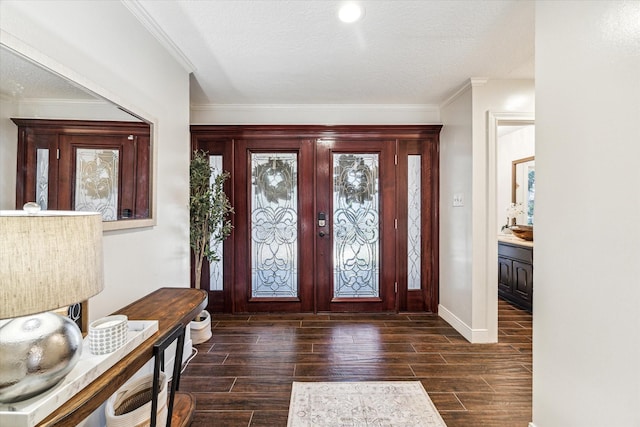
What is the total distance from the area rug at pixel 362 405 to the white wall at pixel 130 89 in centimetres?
129

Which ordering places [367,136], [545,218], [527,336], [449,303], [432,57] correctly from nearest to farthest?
[545,218]
[432,57]
[527,336]
[449,303]
[367,136]

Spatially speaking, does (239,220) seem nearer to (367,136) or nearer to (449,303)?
(367,136)

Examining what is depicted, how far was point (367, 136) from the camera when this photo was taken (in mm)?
3645

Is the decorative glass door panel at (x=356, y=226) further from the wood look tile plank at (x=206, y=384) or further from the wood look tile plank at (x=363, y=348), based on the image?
the wood look tile plank at (x=206, y=384)

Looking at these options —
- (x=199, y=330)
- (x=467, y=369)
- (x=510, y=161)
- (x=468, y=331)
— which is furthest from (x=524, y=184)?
(x=199, y=330)

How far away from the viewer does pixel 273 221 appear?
371cm

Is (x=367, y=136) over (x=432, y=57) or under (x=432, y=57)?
under

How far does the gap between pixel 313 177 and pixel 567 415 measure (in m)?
2.93

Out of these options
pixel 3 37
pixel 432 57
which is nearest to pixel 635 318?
pixel 432 57

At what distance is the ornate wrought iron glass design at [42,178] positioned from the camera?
1199mm

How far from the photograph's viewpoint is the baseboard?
2895 mm

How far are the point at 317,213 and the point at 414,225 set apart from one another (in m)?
1.21

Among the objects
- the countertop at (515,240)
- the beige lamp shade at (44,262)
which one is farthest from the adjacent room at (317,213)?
the countertop at (515,240)

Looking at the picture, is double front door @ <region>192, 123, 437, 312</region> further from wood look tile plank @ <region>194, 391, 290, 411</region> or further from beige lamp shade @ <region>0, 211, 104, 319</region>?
beige lamp shade @ <region>0, 211, 104, 319</region>
